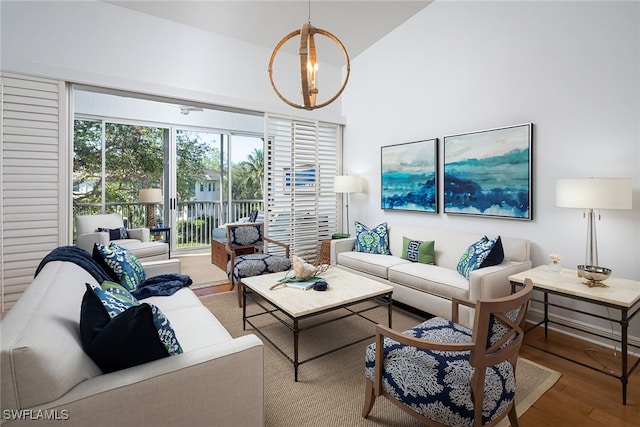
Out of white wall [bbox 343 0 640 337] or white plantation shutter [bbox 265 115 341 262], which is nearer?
white wall [bbox 343 0 640 337]

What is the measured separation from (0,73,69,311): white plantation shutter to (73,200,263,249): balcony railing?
9.50 ft

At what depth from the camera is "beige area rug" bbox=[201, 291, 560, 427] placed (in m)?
1.75

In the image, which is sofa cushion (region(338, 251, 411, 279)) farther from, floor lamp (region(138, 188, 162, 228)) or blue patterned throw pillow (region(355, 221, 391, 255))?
floor lamp (region(138, 188, 162, 228))

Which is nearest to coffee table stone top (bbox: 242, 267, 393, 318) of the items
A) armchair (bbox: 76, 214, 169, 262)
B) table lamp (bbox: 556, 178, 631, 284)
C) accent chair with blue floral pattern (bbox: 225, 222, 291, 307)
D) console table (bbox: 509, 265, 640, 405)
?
accent chair with blue floral pattern (bbox: 225, 222, 291, 307)

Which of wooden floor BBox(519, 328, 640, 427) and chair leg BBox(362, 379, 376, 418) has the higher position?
chair leg BBox(362, 379, 376, 418)

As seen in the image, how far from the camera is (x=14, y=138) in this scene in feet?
9.93

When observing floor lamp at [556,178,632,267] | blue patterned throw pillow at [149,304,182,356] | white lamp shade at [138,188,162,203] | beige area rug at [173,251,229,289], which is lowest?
beige area rug at [173,251,229,289]

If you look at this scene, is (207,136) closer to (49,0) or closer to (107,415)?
(49,0)

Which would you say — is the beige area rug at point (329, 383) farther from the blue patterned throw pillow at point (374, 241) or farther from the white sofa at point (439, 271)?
the blue patterned throw pillow at point (374, 241)

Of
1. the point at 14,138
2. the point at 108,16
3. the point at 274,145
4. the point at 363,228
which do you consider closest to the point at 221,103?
the point at 274,145

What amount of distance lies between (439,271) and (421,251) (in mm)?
409

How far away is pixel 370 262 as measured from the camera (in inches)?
142

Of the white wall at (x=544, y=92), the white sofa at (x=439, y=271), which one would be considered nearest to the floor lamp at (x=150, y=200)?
the white sofa at (x=439, y=271)

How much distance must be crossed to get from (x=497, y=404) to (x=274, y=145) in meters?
4.00
